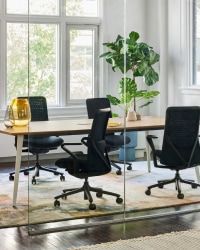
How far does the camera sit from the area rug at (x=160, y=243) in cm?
392

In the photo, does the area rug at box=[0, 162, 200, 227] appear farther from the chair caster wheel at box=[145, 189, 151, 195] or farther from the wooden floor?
the wooden floor

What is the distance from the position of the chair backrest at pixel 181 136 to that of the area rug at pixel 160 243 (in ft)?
3.73

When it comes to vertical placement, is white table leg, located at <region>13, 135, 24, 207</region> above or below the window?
below

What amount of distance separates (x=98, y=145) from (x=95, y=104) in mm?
378

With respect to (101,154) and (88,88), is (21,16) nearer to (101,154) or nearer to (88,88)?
(88,88)

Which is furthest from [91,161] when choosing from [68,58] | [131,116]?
[68,58]

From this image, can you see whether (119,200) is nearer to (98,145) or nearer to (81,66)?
(98,145)

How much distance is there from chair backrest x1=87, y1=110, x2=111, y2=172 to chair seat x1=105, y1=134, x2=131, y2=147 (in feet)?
0.21

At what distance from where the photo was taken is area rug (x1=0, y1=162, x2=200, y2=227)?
4715 mm

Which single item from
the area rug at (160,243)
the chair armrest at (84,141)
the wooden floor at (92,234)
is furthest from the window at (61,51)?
the area rug at (160,243)

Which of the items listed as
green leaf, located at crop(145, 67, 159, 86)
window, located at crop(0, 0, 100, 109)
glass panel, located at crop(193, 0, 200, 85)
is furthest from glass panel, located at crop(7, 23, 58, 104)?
glass panel, located at crop(193, 0, 200, 85)

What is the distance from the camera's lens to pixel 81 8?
16.8 ft

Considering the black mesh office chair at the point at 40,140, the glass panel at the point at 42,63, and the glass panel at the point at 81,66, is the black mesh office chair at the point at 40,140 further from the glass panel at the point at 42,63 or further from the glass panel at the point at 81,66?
the glass panel at the point at 81,66

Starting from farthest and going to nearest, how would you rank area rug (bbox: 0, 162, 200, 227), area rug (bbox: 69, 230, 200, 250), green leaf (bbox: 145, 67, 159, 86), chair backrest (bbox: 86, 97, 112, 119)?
green leaf (bbox: 145, 67, 159, 86)
chair backrest (bbox: 86, 97, 112, 119)
area rug (bbox: 0, 162, 200, 227)
area rug (bbox: 69, 230, 200, 250)
